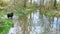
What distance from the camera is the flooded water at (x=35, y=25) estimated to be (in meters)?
2.04

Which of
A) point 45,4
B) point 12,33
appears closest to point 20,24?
point 12,33

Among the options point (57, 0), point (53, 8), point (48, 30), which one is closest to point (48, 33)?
point (48, 30)

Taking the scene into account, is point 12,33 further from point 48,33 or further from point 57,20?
point 57,20

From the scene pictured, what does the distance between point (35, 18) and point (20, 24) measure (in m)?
0.31

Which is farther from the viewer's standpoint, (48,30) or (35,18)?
(35,18)

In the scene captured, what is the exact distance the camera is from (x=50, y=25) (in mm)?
2090

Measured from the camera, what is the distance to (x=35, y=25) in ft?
6.89

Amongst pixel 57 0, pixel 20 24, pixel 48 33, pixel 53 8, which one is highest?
pixel 57 0

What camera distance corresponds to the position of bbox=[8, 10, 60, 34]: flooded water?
6.68ft

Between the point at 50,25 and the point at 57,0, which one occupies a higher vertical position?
the point at 57,0

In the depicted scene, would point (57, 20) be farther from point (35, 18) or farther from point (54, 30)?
point (35, 18)

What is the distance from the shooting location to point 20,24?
6.92 ft

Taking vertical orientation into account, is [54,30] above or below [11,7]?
below

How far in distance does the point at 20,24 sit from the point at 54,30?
60cm
